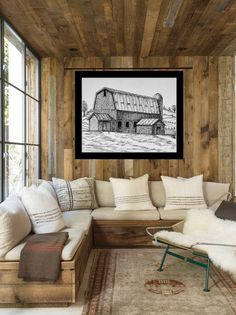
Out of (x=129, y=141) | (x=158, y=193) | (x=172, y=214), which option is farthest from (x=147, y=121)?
(x=172, y=214)

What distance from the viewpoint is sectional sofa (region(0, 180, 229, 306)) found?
2967 mm

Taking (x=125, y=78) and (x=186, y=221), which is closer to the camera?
(x=186, y=221)

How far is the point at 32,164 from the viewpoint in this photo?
5.34 m

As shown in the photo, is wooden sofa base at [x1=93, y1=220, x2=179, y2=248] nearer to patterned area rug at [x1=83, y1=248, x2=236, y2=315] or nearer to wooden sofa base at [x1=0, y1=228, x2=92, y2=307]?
patterned area rug at [x1=83, y1=248, x2=236, y2=315]

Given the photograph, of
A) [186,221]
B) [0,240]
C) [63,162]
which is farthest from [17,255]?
[63,162]

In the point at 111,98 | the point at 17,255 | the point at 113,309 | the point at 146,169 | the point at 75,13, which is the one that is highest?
the point at 75,13

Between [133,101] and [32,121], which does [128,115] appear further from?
Result: [32,121]

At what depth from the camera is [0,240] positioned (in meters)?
3.03

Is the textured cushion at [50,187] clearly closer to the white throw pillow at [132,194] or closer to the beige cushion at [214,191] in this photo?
the white throw pillow at [132,194]

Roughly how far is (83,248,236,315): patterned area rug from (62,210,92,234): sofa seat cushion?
446mm

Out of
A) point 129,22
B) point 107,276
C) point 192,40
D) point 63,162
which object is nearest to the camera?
point 107,276

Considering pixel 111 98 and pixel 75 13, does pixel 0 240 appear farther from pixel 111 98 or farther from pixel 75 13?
pixel 111 98

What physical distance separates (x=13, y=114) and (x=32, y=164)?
44.9 inches

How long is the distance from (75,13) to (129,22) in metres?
0.64
